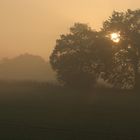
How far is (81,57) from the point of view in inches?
3349

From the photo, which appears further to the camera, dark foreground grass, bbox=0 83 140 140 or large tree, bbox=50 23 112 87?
large tree, bbox=50 23 112 87

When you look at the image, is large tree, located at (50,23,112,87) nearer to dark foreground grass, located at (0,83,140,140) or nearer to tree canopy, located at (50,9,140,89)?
tree canopy, located at (50,9,140,89)

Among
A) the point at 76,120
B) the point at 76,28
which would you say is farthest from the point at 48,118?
the point at 76,28

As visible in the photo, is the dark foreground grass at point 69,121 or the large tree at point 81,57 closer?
the dark foreground grass at point 69,121

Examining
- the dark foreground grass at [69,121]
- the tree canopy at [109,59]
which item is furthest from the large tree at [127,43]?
→ the dark foreground grass at [69,121]

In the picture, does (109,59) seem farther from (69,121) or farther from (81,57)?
(69,121)

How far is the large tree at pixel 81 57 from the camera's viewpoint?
82562mm

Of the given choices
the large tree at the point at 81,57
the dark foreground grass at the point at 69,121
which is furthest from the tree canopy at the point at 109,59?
the dark foreground grass at the point at 69,121

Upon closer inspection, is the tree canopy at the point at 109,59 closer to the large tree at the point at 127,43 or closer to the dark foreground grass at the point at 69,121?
the large tree at the point at 127,43

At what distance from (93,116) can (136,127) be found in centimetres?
723

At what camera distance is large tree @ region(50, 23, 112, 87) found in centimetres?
8256

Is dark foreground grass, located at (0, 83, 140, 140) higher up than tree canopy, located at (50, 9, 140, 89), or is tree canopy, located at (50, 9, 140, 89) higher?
tree canopy, located at (50, 9, 140, 89)

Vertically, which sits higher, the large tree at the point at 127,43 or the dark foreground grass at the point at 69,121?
the large tree at the point at 127,43

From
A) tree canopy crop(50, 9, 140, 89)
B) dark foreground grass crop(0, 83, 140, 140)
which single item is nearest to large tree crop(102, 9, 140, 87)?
tree canopy crop(50, 9, 140, 89)
